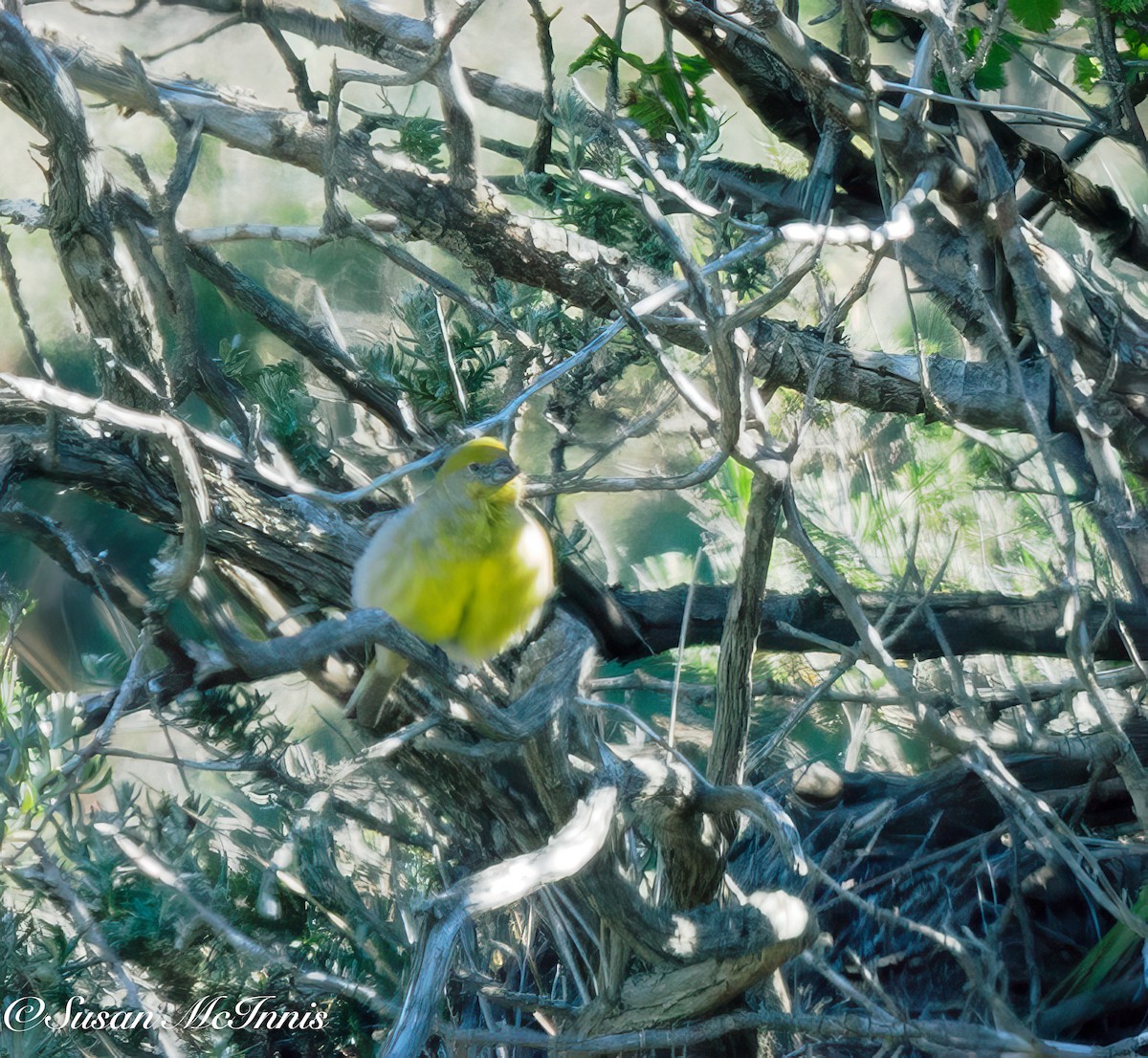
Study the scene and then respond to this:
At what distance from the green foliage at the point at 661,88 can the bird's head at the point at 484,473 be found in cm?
76

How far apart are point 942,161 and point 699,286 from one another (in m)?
1.43

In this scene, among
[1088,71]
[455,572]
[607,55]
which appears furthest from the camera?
[1088,71]

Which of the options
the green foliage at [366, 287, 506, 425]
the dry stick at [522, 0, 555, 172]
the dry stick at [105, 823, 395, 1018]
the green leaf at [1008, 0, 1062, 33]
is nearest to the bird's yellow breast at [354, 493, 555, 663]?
the green foliage at [366, 287, 506, 425]

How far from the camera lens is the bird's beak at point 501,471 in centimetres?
209

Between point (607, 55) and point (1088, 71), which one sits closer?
point (607, 55)

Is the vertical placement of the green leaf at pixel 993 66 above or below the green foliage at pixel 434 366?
above

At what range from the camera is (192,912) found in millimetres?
2139

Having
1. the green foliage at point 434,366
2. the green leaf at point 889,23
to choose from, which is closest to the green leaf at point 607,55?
the green foliage at point 434,366

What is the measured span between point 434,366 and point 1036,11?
1.48m

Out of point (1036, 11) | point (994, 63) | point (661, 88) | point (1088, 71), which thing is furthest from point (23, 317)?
point (1088, 71)

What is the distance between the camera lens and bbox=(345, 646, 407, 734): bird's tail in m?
2.14

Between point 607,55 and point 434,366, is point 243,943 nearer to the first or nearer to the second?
point 434,366

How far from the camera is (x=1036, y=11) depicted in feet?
7.36

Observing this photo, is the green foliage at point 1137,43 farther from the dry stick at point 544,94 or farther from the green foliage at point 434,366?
the green foliage at point 434,366
